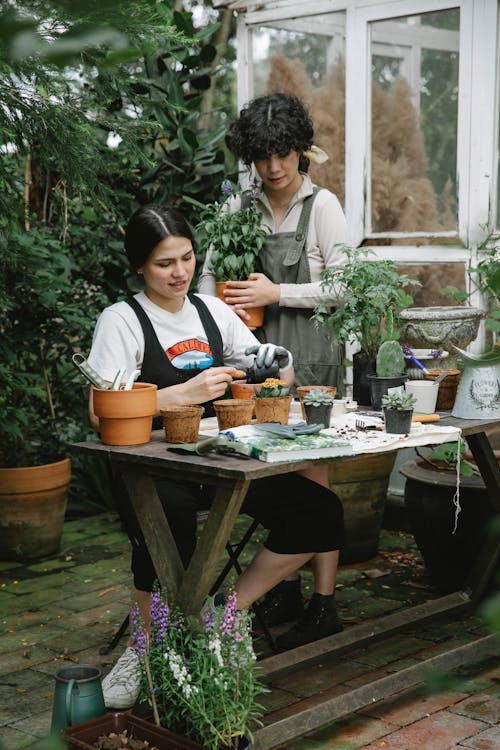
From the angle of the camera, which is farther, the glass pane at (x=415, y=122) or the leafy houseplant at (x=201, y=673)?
the glass pane at (x=415, y=122)

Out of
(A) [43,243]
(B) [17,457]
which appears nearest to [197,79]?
(A) [43,243]

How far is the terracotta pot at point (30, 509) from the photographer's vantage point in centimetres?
464

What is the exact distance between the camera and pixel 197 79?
526 cm

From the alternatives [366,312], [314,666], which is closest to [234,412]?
[366,312]

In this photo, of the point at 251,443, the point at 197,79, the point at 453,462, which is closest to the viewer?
the point at 251,443

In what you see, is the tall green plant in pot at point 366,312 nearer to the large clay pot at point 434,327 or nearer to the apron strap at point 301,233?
the large clay pot at point 434,327

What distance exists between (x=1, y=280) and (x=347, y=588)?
2.03m

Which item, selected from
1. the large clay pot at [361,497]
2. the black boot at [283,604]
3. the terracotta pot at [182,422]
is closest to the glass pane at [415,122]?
the large clay pot at [361,497]

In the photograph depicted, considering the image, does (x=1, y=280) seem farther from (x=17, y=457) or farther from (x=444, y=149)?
(x=444, y=149)

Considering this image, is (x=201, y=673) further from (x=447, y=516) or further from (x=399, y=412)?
(x=447, y=516)

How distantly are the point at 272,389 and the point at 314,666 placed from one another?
42.2 inches

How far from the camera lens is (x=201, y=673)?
2.45 meters

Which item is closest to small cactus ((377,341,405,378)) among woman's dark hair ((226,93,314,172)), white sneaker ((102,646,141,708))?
woman's dark hair ((226,93,314,172))

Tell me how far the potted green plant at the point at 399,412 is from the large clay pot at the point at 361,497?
139cm
